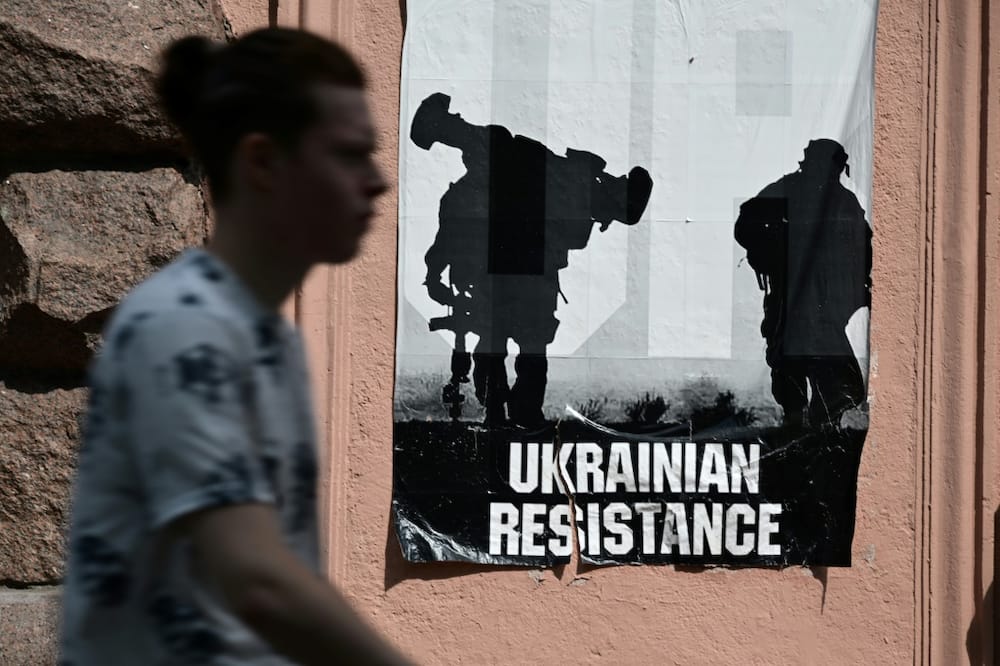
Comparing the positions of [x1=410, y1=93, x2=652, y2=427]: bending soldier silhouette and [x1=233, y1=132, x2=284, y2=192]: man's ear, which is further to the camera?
[x1=410, y1=93, x2=652, y2=427]: bending soldier silhouette

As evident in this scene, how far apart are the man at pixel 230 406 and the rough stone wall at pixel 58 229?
230 cm

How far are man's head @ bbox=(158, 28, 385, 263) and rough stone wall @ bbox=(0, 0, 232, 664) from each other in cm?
231

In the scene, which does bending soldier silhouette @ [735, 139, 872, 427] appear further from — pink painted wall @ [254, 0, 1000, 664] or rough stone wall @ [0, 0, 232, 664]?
rough stone wall @ [0, 0, 232, 664]

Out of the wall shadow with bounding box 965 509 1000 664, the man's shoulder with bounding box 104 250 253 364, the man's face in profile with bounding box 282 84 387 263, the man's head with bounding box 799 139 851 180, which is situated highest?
the man's head with bounding box 799 139 851 180

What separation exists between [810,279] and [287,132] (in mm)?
3181

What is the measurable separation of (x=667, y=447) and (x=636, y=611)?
23.2 inches

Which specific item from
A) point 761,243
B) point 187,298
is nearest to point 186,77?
point 187,298

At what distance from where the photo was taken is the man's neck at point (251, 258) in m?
1.34

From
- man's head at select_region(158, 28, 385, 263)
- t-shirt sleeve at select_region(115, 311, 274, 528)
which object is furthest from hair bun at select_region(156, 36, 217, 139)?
t-shirt sleeve at select_region(115, 311, 274, 528)

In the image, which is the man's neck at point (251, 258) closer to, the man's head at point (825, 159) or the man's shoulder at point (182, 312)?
the man's shoulder at point (182, 312)

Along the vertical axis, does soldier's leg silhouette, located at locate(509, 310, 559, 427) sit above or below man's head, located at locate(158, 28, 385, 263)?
below

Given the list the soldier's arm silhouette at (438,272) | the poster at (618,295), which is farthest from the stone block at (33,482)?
the soldier's arm silhouette at (438,272)

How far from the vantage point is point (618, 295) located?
165 inches

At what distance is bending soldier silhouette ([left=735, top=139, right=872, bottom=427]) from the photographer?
4199 millimetres
